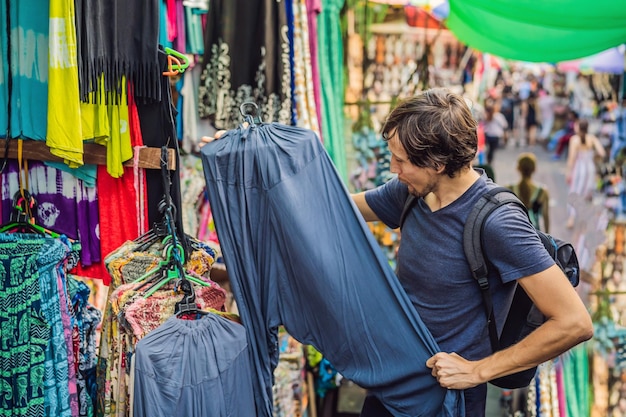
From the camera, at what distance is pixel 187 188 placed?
345 centimetres

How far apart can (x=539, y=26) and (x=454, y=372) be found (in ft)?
8.07

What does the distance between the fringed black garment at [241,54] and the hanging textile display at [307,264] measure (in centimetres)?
129

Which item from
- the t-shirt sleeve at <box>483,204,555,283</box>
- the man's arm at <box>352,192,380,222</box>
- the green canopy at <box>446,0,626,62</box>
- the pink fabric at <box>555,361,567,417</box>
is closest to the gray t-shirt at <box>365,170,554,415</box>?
the t-shirt sleeve at <box>483,204,555,283</box>

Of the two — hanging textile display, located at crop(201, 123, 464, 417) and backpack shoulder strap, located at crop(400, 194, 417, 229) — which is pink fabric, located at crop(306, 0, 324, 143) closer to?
backpack shoulder strap, located at crop(400, 194, 417, 229)

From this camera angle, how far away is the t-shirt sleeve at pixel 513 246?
1.72m

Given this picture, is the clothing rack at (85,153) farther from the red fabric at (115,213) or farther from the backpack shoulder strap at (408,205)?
the backpack shoulder strap at (408,205)

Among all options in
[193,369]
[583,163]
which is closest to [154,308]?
[193,369]

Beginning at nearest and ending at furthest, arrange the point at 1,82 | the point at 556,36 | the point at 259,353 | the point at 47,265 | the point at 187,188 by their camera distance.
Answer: the point at 259,353
the point at 47,265
the point at 1,82
the point at 187,188
the point at 556,36

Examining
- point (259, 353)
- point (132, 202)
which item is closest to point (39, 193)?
point (132, 202)

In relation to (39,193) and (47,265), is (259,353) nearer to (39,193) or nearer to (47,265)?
(47,265)

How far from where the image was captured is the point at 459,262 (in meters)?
1.87

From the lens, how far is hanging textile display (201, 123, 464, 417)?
1.89 m

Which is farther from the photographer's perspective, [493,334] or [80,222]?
[80,222]

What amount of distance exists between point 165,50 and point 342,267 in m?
0.91
